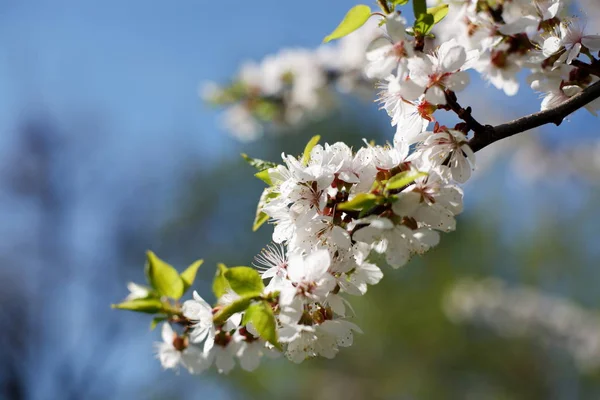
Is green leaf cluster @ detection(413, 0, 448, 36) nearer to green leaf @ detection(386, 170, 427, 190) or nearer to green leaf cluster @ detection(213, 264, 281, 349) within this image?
green leaf @ detection(386, 170, 427, 190)

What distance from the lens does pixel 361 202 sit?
0.61 meters

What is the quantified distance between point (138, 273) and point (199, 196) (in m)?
1.91

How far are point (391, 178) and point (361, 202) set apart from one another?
54 millimetres

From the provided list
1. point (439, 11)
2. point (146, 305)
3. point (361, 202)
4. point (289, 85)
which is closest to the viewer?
point (361, 202)

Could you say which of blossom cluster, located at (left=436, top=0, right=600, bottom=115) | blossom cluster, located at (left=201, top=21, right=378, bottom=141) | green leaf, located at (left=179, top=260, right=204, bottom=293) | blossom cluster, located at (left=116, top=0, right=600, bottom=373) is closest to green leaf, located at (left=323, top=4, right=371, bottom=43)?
blossom cluster, located at (left=116, top=0, right=600, bottom=373)

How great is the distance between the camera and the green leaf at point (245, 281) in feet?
2.19

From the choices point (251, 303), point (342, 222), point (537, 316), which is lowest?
point (251, 303)

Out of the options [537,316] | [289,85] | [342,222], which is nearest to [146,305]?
[342,222]

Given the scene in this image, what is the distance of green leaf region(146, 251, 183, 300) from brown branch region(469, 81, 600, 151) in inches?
18.4

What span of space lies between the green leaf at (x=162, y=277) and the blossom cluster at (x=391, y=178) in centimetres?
8

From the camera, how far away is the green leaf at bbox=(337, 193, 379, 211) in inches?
23.9

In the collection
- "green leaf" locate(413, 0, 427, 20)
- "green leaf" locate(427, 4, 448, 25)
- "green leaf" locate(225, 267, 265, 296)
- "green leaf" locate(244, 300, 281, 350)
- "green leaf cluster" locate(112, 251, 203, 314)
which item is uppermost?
"green leaf" locate(427, 4, 448, 25)

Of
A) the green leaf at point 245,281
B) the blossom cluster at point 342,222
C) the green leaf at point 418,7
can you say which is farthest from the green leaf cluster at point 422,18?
the green leaf at point 245,281

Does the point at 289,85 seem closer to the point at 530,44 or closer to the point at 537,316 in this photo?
the point at 530,44
